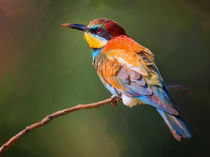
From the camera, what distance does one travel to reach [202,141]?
116 centimetres

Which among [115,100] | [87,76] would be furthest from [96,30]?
[115,100]

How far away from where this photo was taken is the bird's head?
1.19m

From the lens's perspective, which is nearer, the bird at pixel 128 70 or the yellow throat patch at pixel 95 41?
the bird at pixel 128 70

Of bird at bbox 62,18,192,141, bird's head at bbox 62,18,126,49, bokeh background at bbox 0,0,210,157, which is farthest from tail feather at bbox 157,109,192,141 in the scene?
bird's head at bbox 62,18,126,49

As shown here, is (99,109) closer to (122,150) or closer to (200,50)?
(122,150)

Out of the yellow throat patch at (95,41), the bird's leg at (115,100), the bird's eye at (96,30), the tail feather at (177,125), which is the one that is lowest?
the tail feather at (177,125)

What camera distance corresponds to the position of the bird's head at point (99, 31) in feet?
3.90

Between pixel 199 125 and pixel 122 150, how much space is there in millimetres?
338

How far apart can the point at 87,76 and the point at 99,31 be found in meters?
0.20

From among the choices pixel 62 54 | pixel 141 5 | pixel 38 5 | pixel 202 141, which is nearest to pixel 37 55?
pixel 62 54

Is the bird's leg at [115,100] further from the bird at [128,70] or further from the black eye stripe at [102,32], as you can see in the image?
the black eye stripe at [102,32]

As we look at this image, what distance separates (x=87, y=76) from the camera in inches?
A: 48.6

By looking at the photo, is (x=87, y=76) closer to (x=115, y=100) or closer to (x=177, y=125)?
(x=115, y=100)

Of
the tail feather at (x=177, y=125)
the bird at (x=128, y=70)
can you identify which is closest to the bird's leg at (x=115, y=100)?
the bird at (x=128, y=70)
